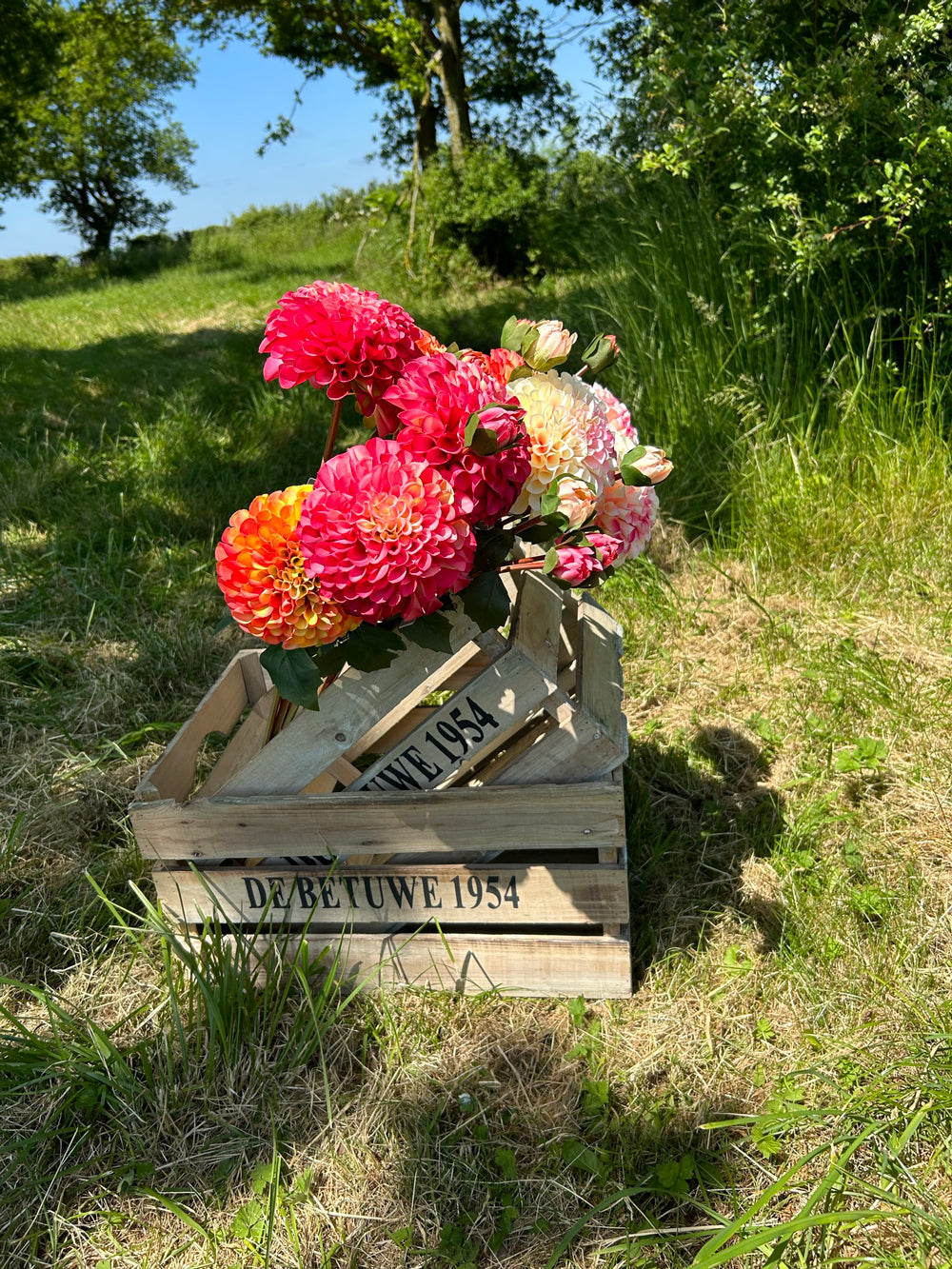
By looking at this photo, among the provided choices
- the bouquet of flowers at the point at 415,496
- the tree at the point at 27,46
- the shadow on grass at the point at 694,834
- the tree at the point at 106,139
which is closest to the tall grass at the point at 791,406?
the shadow on grass at the point at 694,834

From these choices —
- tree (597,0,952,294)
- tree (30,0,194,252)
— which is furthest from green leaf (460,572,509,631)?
tree (30,0,194,252)

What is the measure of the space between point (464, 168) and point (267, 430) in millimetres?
5125

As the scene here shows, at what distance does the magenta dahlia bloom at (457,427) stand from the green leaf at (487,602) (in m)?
0.14

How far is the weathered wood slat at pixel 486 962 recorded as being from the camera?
192cm

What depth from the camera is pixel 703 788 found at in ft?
8.48

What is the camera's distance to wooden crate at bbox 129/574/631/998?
175 cm

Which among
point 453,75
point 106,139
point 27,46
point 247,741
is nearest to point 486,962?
point 247,741

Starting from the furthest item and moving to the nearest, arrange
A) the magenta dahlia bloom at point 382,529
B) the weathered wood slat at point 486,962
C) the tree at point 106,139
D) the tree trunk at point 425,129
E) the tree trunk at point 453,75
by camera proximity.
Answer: the tree at point 106,139 < the tree trunk at point 425,129 < the tree trunk at point 453,75 < the weathered wood slat at point 486,962 < the magenta dahlia bloom at point 382,529

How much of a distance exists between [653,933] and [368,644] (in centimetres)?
109

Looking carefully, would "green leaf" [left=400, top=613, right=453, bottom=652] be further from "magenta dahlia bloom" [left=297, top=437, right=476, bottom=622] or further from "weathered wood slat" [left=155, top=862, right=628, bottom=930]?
"weathered wood slat" [left=155, top=862, right=628, bottom=930]

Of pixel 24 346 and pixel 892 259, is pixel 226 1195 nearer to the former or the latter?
pixel 892 259

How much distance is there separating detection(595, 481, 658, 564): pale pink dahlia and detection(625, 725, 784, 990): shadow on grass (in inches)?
34.2

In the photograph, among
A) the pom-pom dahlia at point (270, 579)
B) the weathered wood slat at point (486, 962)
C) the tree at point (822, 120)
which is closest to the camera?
the pom-pom dahlia at point (270, 579)

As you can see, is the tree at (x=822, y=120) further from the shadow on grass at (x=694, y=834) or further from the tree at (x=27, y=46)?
the tree at (x=27, y=46)
